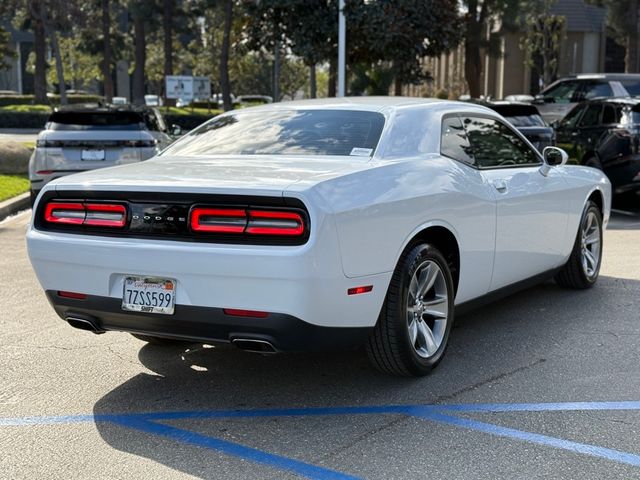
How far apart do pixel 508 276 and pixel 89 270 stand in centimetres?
289

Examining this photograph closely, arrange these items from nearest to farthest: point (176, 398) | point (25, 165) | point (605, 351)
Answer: point (176, 398), point (605, 351), point (25, 165)

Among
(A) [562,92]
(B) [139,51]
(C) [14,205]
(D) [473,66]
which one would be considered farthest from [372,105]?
(B) [139,51]

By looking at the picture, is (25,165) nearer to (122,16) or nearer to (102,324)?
(102,324)

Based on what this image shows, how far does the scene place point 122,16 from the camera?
8088 centimetres

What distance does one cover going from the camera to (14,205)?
13.5 metres

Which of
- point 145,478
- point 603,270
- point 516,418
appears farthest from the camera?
point 603,270

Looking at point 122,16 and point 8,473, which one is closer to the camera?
point 8,473

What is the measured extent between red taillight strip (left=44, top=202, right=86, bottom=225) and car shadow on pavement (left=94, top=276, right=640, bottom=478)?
1.01 m

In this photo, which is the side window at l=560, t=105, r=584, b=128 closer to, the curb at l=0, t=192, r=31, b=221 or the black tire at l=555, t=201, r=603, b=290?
the black tire at l=555, t=201, r=603, b=290

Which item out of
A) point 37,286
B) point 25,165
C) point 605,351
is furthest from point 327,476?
point 25,165

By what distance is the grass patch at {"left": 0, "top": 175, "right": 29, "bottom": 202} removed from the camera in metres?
14.3

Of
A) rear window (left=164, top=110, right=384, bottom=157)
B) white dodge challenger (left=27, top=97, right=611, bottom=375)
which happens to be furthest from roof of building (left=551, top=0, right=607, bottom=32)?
rear window (left=164, top=110, right=384, bottom=157)

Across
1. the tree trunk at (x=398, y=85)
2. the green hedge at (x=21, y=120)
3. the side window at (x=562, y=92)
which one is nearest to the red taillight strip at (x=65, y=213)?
the side window at (x=562, y=92)

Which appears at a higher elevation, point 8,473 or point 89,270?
point 89,270
